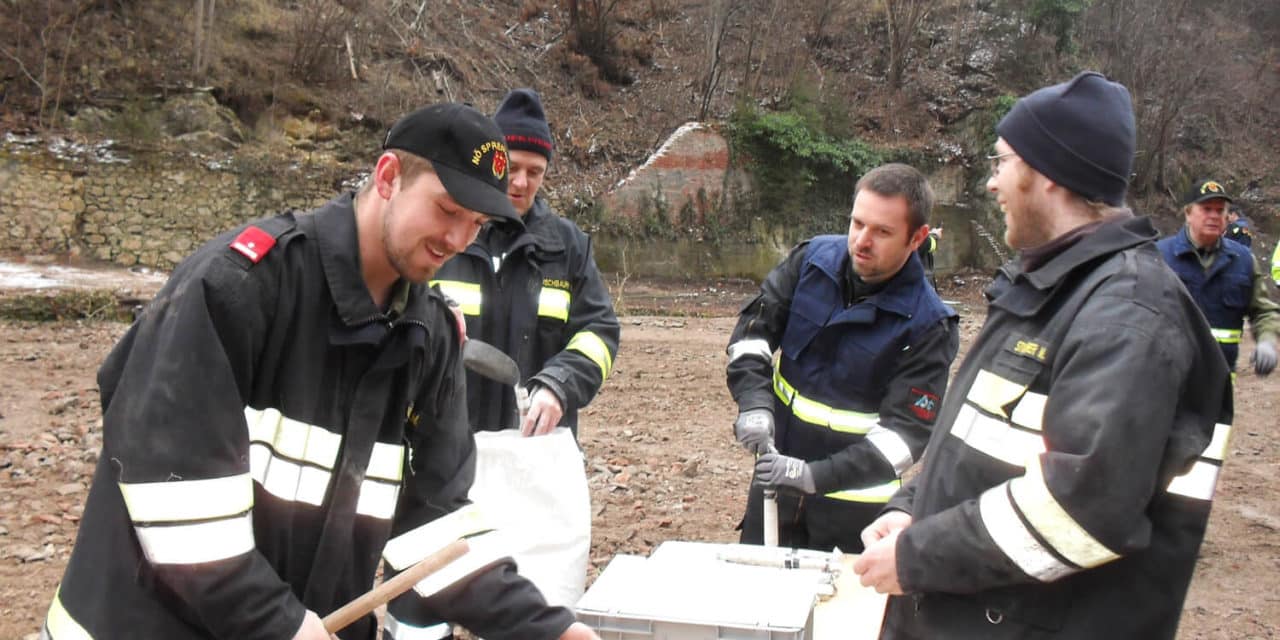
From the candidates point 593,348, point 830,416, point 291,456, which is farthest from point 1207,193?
point 291,456

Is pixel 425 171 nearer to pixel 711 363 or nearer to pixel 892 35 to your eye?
pixel 711 363

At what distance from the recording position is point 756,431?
10.1 ft

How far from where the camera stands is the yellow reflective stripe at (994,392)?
1.89 metres

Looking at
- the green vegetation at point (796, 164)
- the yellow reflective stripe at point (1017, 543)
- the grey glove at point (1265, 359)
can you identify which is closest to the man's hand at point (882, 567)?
the yellow reflective stripe at point (1017, 543)

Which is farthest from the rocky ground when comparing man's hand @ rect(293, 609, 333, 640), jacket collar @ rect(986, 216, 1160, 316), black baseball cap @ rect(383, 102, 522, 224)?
man's hand @ rect(293, 609, 333, 640)

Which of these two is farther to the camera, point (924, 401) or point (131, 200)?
point (131, 200)

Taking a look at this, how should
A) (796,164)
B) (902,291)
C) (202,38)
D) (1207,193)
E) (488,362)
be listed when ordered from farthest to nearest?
1. (796,164)
2. (202,38)
3. (1207,193)
4. (902,291)
5. (488,362)

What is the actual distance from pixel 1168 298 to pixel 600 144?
765 inches

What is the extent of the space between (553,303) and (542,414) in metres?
0.50

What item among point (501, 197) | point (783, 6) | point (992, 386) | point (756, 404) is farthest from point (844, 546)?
point (783, 6)

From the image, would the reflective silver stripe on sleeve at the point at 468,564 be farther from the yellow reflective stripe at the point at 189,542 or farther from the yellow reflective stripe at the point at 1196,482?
the yellow reflective stripe at the point at 1196,482

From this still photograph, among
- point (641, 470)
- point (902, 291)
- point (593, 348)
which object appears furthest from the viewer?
point (641, 470)

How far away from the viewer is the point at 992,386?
194cm

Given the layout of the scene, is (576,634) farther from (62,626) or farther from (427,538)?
(62,626)
